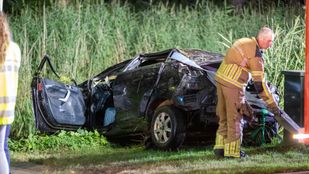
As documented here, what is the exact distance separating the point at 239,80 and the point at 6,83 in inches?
133

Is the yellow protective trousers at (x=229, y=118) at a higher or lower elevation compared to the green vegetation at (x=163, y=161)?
higher

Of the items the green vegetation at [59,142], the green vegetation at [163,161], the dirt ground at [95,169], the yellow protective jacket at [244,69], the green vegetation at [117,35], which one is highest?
the green vegetation at [117,35]

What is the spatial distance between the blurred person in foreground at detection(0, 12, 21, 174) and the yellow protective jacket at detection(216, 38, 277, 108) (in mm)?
3126

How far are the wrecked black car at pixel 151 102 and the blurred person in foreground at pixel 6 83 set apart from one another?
11.3 feet

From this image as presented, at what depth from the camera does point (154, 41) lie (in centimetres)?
1389

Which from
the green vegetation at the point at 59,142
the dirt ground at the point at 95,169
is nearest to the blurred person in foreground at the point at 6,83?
the dirt ground at the point at 95,169

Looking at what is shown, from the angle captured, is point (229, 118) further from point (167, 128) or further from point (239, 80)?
point (167, 128)

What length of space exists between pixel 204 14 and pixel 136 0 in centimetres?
380

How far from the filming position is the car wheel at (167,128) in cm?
979

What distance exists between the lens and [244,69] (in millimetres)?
8953

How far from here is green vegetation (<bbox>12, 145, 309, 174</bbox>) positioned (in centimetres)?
847

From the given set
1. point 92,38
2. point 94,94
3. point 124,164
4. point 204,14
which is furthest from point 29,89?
point 204,14

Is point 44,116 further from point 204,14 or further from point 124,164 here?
point 204,14

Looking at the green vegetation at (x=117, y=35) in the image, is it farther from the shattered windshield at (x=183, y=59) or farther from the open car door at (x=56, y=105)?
the shattered windshield at (x=183, y=59)
